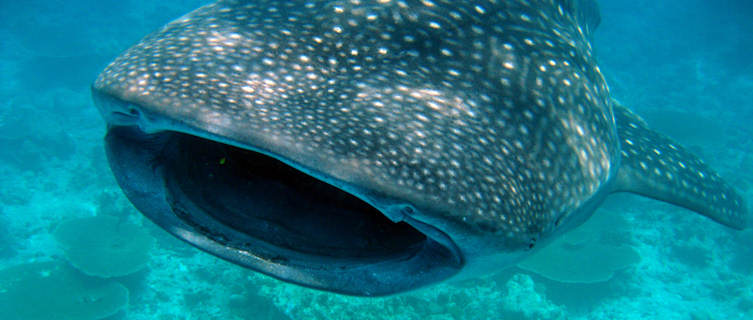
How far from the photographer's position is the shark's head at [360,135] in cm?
176

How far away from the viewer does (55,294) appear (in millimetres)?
9352

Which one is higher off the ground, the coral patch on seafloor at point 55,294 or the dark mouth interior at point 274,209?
the dark mouth interior at point 274,209

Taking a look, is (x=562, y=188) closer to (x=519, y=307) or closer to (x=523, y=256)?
(x=523, y=256)

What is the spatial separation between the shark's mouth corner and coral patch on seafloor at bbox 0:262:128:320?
8.11 m

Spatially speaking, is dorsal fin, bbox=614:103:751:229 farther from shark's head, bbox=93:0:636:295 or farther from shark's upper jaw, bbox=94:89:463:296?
shark's upper jaw, bbox=94:89:463:296

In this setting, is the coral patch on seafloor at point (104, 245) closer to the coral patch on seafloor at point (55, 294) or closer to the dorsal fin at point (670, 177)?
the coral patch on seafloor at point (55, 294)

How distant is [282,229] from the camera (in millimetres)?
2584

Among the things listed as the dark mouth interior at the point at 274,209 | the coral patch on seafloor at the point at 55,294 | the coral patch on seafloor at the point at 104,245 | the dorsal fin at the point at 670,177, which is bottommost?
the coral patch on seafloor at the point at 55,294

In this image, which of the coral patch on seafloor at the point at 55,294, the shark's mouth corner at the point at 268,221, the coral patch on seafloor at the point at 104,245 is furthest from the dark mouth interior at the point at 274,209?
the coral patch on seafloor at the point at 104,245

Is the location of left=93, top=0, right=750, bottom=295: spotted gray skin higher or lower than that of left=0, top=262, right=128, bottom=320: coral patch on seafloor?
higher

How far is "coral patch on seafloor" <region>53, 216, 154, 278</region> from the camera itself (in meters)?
9.80

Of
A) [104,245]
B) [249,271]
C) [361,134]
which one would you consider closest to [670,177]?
[361,134]

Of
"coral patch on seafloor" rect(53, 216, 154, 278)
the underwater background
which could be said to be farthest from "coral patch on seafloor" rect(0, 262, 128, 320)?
"coral patch on seafloor" rect(53, 216, 154, 278)

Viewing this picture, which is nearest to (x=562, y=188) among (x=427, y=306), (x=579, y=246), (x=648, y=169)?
(x=648, y=169)
